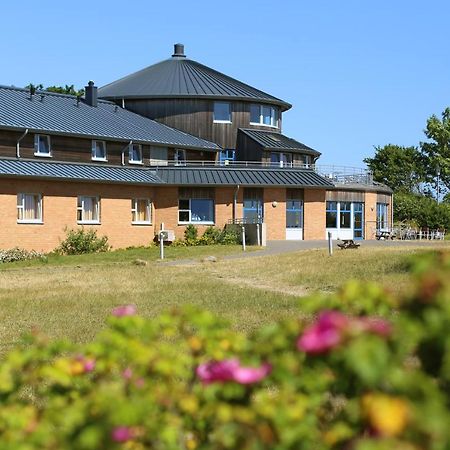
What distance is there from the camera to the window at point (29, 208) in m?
36.8

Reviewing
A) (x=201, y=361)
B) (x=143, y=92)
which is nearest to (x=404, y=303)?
(x=201, y=361)

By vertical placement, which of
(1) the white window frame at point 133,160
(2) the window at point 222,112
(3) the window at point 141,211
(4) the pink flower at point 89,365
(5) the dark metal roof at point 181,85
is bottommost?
(4) the pink flower at point 89,365

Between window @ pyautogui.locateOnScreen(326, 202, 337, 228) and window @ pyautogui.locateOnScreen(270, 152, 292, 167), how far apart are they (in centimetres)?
362

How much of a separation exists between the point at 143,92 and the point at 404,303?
50343 millimetres

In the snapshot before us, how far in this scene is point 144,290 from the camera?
2050 centimetres

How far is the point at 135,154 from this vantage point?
→ 44438 mm

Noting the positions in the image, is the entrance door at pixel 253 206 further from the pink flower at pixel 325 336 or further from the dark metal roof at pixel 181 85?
the pink flower at pixel 325 336

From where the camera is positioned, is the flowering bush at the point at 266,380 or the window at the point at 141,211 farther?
the window at the point at 141,211

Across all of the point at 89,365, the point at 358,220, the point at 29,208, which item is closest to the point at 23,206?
the point at 29,208

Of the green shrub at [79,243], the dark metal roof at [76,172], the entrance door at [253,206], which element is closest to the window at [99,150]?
the dark metal roof at [76,172]

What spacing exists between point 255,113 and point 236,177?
31.9 feet

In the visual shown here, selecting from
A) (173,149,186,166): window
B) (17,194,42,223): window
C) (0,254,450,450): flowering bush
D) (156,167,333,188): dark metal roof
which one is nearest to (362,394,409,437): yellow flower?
(0,254,450,450): flowering bush

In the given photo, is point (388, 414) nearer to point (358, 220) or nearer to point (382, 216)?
point (358, 220)

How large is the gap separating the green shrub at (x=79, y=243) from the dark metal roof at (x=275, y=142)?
14425 mm
